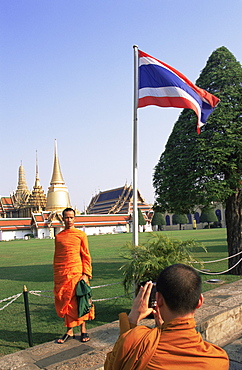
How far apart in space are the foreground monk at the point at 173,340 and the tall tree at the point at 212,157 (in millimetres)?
7335

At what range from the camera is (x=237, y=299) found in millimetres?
6312

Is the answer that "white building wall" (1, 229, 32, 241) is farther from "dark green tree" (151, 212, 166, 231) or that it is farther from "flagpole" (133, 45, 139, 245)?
"flagpole" (133, 45, 139, 245)

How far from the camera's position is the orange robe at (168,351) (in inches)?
61.9

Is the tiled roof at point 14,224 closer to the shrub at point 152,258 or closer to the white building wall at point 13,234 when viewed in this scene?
the white building wall at point 13,234

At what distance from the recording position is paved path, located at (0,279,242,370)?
12.8ft

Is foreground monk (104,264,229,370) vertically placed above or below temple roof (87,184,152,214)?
below

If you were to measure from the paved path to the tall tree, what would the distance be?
3392 millimetres

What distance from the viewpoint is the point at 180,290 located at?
1697 mm

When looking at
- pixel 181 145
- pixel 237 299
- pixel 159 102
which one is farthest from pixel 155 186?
pixel 237 299

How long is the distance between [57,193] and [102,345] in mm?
58502

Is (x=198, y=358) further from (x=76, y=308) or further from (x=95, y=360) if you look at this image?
(x=76, y=308)

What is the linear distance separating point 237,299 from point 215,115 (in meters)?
4.89

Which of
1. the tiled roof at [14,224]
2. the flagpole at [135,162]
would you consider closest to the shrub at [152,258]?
the flagpole at [135,162]

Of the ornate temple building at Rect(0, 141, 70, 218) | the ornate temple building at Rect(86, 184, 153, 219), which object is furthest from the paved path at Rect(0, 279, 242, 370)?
the ornate temple building at Rect(86, 184, 153, 219)
